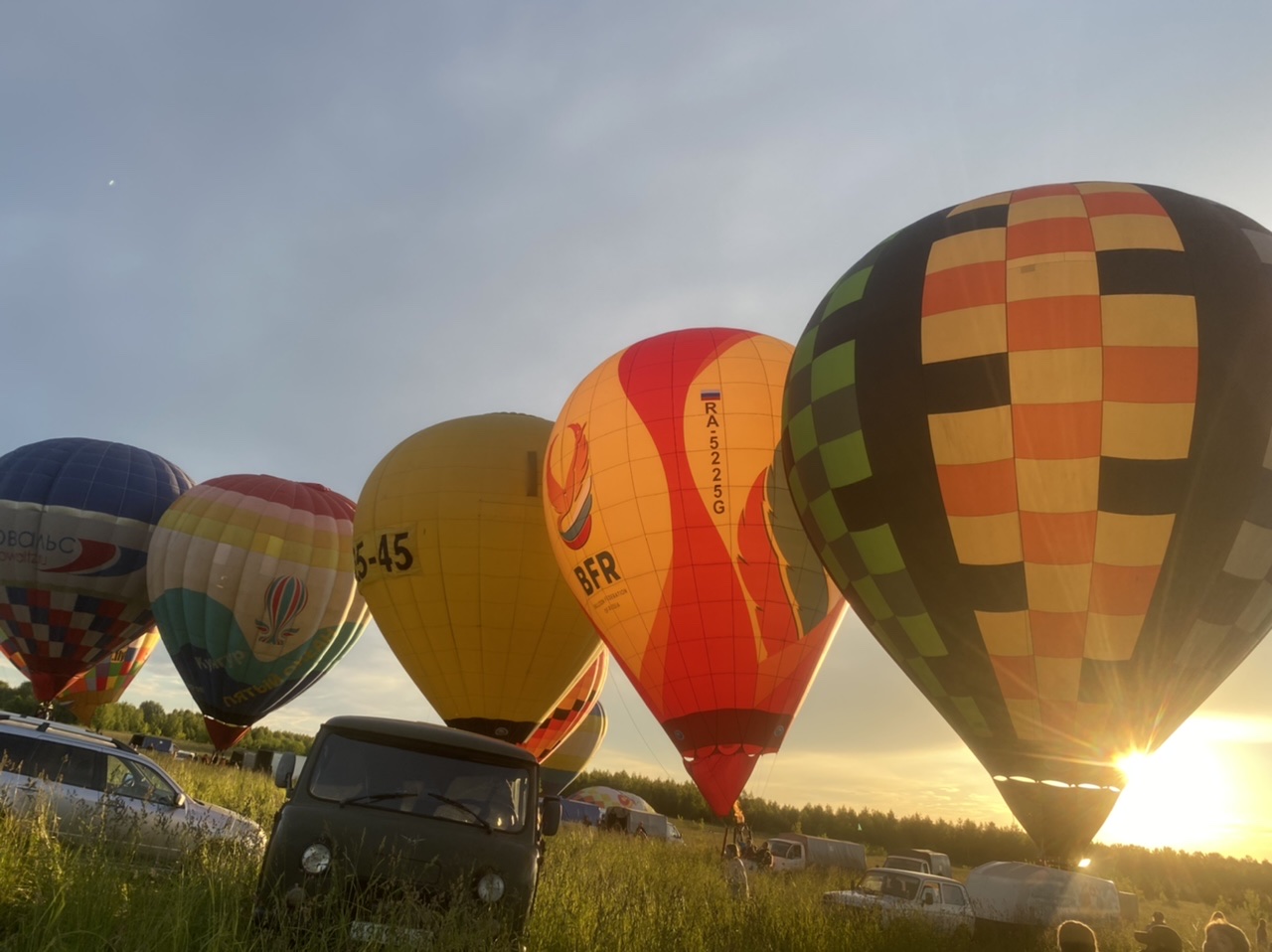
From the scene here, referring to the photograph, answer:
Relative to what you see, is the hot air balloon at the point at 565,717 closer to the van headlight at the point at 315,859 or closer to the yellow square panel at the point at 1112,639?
the yellow square panel at the point at 1112,639

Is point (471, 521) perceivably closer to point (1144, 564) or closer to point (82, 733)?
point (82, 733)

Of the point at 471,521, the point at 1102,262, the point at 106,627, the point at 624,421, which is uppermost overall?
the point at 1102,262

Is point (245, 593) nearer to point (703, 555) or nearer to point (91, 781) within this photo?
point (703, 555)

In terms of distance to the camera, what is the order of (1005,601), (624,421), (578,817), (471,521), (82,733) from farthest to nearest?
(578,817) < (471,521) < (624,421) < (1005,601) < (82,733)

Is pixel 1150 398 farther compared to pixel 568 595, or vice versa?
pixel 568 595

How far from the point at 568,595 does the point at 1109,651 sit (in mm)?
10101

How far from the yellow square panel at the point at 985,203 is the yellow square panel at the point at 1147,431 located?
3567 mm

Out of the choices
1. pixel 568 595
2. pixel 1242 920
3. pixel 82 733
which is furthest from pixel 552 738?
pixel 1242 920

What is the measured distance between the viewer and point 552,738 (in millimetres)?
23109

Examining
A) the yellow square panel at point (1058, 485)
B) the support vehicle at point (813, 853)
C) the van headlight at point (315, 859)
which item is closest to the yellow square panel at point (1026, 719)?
the yellow square panel at point (1058, 485)

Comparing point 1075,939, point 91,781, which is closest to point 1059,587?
point 1075,939

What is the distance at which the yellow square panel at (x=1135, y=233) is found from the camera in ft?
33.6

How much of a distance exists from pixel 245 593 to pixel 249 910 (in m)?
18.8

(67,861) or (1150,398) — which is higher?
(1150,398)
